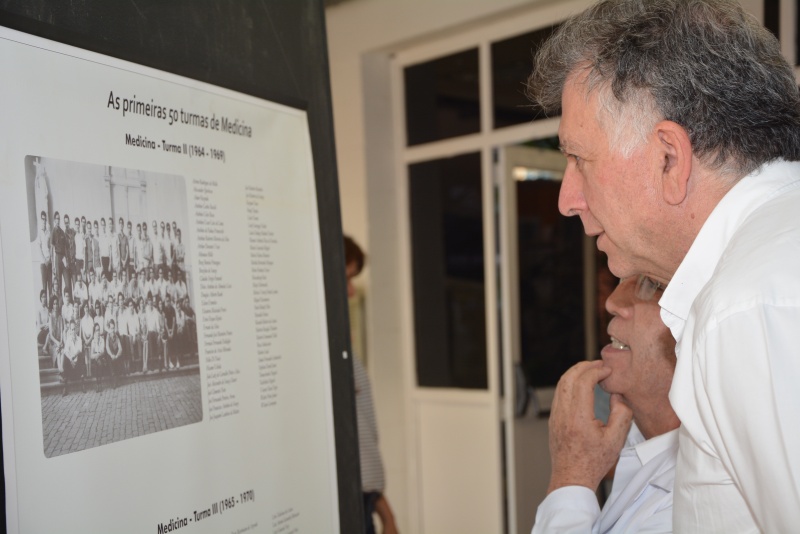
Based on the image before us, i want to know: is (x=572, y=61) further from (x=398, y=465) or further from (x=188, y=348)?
(x=398, y=465)

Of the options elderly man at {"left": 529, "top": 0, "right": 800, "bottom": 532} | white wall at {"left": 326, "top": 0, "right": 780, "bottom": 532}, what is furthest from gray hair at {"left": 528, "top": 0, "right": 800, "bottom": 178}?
white wall at {"left": 326, "top": 0, "right": 780, "bottom": 532}

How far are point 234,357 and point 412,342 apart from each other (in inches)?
154

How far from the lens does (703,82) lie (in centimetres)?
113

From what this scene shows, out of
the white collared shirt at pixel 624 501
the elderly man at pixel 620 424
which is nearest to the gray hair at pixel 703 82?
the elderly man at pixel 620 424

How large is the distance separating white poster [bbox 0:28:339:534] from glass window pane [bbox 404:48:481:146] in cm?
348

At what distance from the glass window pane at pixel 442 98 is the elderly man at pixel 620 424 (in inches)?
130

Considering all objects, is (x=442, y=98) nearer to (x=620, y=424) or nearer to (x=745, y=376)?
(x=620, y=424)

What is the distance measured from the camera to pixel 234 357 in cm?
144

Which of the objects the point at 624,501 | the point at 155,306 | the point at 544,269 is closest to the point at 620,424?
the point at 624,501

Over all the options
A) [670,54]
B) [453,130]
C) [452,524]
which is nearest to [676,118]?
[670,54]

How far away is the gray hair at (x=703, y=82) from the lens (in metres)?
1.13

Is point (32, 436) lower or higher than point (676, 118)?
lower

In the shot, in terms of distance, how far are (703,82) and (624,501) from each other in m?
1.03

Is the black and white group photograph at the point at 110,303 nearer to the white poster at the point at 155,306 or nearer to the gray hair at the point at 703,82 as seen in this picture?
the white poster at the point at 155,306
